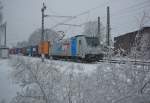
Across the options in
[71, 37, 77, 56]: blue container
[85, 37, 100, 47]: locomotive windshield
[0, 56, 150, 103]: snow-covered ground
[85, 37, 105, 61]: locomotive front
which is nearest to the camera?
[0, 56, 150, 103]: snow-covered ground

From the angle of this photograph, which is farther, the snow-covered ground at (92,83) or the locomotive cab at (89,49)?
the locomotive cab at (89,49)

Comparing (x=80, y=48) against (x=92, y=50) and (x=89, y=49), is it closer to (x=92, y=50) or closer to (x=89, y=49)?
(x=89, y=49)

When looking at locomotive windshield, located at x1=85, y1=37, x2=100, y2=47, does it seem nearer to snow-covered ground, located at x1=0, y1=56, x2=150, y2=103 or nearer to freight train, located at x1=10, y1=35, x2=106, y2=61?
freight train, located at x1=10, y1=35, x2=106, y2=61

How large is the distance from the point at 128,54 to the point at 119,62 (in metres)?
0.32

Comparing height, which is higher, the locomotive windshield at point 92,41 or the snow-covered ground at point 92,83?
the locomotive windshield at point 92,41

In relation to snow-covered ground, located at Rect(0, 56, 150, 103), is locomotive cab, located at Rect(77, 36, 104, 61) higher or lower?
higher

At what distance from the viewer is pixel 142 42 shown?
533 centimetres

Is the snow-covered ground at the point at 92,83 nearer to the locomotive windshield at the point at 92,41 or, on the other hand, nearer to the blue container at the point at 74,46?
the locomotive windshield at the point at 92,41

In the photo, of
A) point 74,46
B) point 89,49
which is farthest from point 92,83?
point 74,46

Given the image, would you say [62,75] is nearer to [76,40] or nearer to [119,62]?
[119,62]

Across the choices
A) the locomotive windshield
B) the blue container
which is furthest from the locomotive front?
the blue container

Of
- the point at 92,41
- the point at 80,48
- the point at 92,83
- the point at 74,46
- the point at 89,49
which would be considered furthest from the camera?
the point at 74,46

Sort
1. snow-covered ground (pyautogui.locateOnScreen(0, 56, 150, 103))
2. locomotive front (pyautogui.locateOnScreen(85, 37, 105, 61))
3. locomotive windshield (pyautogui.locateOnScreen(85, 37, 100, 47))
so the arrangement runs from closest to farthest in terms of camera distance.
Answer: snow-covered ground (pyautogui.locateOnScreen(0, 56, 150, 103)) < locomotive front (pyautogui.locateOnScreen(85, 37, 105, 61)) < locomotive windshield (pyautogui.locateOnScreen(85, 37, 100, 47))

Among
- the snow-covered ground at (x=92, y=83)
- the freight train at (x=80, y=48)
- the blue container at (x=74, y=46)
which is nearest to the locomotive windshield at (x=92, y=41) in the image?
the freight train at (x=80, y=48)
